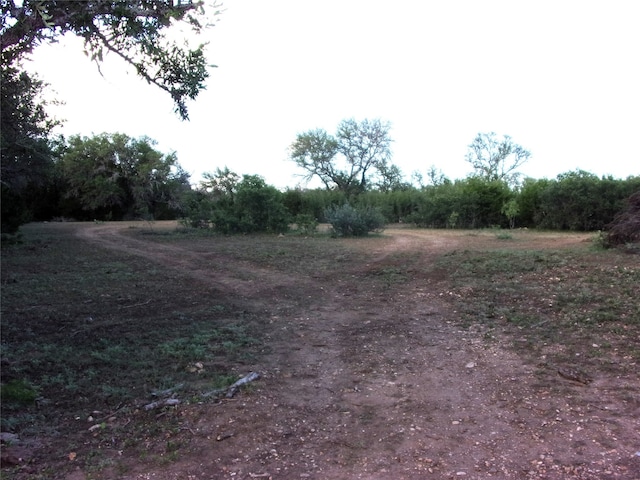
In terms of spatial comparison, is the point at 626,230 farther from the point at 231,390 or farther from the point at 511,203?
the point at 511,203

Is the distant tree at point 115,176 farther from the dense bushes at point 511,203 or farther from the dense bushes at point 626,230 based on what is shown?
the dense bushes at point 626,230

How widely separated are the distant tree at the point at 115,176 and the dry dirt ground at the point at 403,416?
3350cm

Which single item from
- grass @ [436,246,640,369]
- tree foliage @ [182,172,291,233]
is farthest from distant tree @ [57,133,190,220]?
grass @ [436,246,640,369]

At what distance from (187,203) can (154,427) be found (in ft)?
68.0

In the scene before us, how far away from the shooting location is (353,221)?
63.3 feet

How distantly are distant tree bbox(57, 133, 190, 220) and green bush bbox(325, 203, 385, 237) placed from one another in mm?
20178

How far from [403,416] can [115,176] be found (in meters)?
39.1

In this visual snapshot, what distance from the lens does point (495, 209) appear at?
24.5 m

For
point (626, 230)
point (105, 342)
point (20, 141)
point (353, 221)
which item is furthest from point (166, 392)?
point (353, 221)

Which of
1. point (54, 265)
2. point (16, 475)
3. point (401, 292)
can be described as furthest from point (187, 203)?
point (16, 475)

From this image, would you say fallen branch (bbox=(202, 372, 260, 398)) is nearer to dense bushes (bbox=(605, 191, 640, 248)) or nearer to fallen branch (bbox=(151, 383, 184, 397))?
fallen branch (bbox=(151, 383, 184, 397))

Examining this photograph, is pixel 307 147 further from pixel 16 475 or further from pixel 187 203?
pixel 16 475

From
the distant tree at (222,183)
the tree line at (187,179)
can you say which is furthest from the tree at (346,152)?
the distant tree at (222,183)

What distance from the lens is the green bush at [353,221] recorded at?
63.2ft
